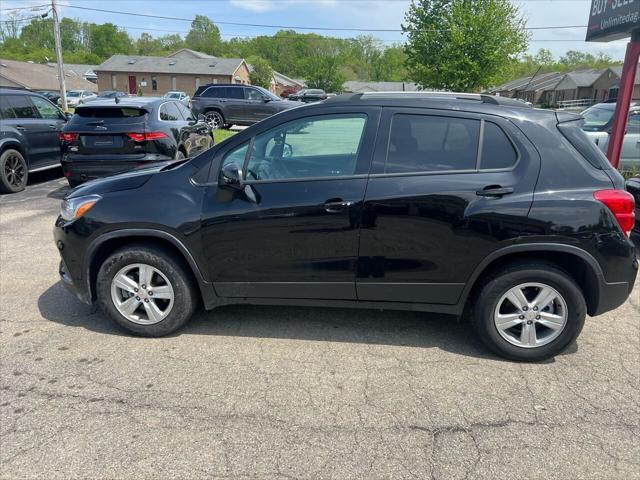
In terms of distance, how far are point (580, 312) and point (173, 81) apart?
6938cm

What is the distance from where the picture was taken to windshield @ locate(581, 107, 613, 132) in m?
10.0

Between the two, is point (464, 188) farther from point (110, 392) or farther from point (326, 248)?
point (110, 392)

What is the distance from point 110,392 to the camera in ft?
10.3

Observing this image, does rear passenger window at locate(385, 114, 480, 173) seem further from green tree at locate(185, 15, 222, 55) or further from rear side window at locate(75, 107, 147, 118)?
green tree at locate(185, 15, 222, 55)

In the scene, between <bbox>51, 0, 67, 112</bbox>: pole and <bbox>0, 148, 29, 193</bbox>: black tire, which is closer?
<bbox>0, 148, 29, 193</bbox>: black tire

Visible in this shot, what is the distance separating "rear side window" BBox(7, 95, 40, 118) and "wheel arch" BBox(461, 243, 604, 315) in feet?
29.5

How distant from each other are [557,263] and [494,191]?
2.46ft

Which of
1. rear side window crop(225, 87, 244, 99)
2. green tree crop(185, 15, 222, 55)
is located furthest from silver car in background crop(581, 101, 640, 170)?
green tree crop(185, 15, 222, 55)

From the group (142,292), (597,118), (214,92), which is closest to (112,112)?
(142,292)

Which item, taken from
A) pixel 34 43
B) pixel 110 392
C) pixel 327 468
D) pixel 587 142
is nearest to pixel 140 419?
pixel 110 392

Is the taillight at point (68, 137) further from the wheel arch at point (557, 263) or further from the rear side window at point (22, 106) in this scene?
the wheel arch at point (557, 263)

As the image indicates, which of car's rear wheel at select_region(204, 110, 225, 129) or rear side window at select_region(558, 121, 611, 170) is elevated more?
rear side window at select_region(558, 121, 611, 170)

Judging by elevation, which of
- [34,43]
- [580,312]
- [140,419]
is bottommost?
[140,419]

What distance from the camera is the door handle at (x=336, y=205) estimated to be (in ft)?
11.3
